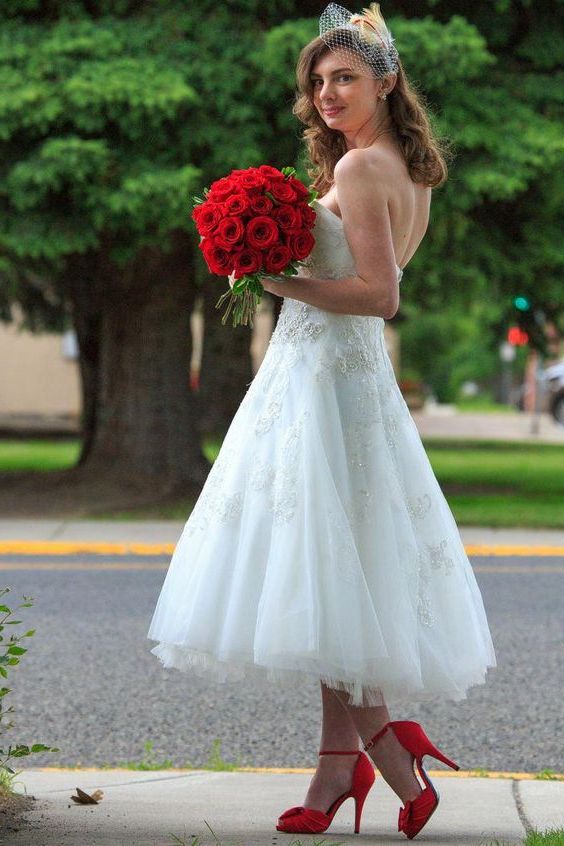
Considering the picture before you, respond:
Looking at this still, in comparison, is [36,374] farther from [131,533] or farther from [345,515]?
[345,515]

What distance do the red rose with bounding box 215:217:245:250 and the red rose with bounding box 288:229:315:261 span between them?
13cm

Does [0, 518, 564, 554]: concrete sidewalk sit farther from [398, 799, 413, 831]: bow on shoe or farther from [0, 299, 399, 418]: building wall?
[0, 299, 399, 418]: building wall

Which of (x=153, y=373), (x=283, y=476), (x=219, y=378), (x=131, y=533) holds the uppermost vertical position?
(x=283, y=476)

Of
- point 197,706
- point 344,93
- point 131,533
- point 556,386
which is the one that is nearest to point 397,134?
point 344,93

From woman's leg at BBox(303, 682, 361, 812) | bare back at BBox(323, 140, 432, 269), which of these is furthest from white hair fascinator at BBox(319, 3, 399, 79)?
woman's leg at BBox(303, 682, 361, 812)

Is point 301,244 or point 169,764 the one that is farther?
point 169,764

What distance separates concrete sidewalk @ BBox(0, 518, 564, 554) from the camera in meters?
12.1

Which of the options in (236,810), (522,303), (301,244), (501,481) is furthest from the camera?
(501,481)

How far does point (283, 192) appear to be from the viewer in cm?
377

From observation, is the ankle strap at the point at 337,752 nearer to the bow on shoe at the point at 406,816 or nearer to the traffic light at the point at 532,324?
the bow on shoe at the point at 406,816

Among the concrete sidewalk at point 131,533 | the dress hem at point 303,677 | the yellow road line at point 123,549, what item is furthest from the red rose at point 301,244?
the concrete sidewalk at point 131,533

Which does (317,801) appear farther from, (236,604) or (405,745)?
(236,604)

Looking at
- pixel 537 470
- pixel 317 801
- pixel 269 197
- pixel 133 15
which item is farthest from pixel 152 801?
pixel 537 470

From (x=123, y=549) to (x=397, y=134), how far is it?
8078 millimetres
